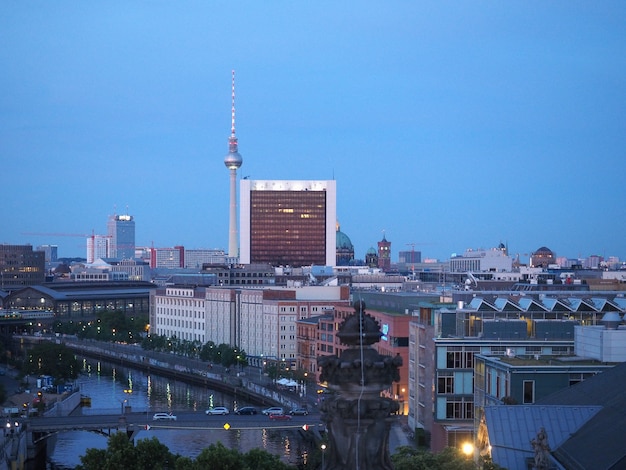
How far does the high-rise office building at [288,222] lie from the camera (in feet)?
502

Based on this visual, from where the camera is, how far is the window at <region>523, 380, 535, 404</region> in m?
28.4

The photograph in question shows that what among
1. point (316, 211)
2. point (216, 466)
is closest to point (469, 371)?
point (216, 466)

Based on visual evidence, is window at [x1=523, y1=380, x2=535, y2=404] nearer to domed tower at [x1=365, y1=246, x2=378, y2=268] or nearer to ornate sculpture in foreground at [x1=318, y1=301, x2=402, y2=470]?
ornate sculpture in foreground at [x1=318, y1=301, x2=402, y2=470]

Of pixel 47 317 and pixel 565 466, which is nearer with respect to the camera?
pixel 565 466

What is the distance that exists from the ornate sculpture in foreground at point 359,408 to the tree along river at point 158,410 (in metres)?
32.9

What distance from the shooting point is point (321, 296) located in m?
84.4

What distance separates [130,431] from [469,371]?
14.0 meters

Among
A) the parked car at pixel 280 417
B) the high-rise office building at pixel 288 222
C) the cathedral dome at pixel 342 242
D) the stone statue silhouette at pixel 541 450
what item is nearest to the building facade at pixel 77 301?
the high-rise office building at pixel 288 222

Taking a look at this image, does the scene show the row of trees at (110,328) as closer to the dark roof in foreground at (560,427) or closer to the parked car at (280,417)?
the parked car at (280,417)

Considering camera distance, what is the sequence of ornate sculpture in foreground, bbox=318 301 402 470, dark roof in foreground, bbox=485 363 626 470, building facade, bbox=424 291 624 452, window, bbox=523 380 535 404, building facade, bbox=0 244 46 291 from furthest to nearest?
building facade, bbox=0 244 46 291 → building facade, bbox=424 291 624 452 → window, bbox=523 380 535 404 → dark roof in foreground, bbox=485 363 626 470 → ornate sculpture in foreground, bbox=318 301 402 470

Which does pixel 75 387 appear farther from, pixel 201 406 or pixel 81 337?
pixel 81 337

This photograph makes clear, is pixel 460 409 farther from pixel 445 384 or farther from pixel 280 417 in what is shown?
pixel 280 417

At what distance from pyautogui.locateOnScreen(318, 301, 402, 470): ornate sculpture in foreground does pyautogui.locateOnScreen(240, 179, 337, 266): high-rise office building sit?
5597 inches

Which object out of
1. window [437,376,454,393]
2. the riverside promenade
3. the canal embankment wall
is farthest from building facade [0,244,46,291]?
window [437,376,454,393]
